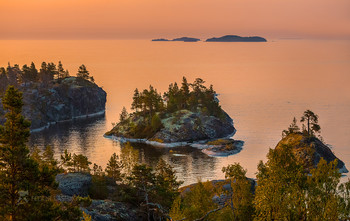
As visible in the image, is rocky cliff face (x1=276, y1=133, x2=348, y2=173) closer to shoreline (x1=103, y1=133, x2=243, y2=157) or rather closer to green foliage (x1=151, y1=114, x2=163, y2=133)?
shoreline (x1=103, y1=133, x2=243, y2=157)

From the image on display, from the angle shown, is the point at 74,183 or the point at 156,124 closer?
the point at 74,183

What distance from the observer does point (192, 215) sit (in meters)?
52.8

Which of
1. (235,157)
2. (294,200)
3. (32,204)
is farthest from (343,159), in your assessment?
(32,204)

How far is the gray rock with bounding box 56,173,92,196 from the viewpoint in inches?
2662

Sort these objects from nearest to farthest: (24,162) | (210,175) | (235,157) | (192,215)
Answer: (24,162)
(192,215)
(210,175)
(235,157)

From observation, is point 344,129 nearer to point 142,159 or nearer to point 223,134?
point 223,134

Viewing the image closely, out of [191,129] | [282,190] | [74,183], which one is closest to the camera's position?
[282,190]

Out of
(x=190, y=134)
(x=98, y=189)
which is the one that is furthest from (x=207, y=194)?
(x=190, y=134)

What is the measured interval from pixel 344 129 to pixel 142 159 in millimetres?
106553

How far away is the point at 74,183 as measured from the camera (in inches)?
2714

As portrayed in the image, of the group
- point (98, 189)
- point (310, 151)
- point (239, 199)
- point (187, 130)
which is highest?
point (239, 199)

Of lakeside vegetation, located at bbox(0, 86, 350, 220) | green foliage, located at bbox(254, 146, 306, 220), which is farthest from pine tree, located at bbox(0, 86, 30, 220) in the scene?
green foliage, located at bbox(254, 146, 306, 220)

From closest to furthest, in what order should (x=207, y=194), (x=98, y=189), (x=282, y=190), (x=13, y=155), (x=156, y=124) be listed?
(x=13, y=155), (x=282, y=190), (x=207, y=194), (x=98, y=189), (x=156, y=124)

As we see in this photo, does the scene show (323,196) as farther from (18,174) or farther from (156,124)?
(156,124)
